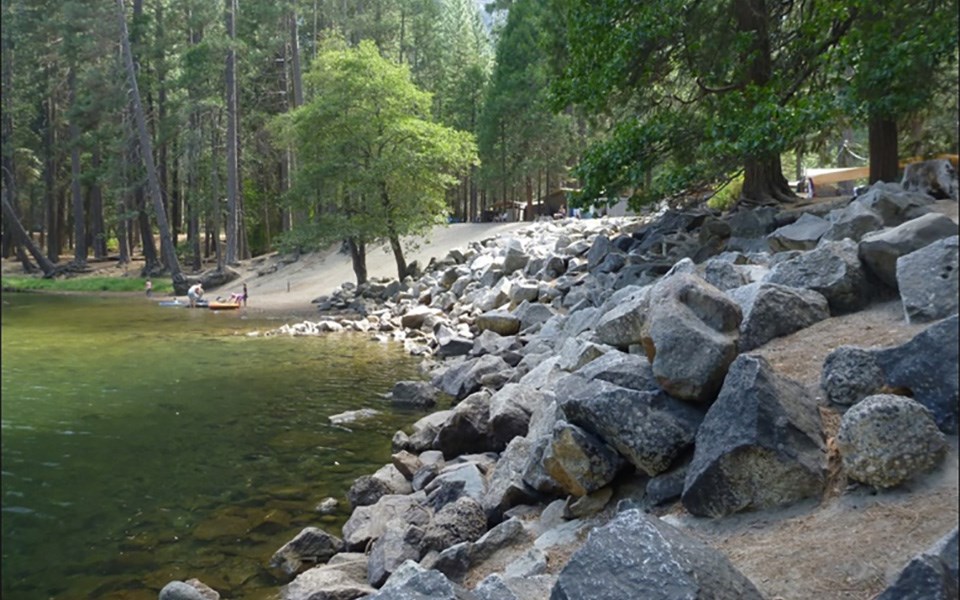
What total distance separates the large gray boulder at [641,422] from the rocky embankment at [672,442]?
0.04 feet

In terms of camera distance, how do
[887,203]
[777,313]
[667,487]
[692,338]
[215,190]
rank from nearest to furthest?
1. [667,487]
2. [692,338]
3. [777,313]
4. [887,203]
5. [215,190]

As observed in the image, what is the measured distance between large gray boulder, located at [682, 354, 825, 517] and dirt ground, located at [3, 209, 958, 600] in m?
0.09

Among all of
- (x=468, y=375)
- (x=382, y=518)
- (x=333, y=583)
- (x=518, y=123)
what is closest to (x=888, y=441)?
(x=333, y=583)

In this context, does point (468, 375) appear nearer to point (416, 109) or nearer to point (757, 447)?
point (757, 447)

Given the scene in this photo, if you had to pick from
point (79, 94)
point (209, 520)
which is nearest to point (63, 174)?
point (79, 94)

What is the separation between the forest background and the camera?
5207 millimetres

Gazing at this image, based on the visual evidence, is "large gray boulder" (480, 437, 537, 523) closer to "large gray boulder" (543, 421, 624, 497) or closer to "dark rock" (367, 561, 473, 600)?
"large gray boulder" (543, 421, 624, 497)

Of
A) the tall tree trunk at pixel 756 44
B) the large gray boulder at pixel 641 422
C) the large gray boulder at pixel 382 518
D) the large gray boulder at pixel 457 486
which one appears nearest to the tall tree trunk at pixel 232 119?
the tall tree trunk at pixel 756 44

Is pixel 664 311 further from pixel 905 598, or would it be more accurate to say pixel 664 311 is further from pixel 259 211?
pixel 259 211

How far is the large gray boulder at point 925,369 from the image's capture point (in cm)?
337

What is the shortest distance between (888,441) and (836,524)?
477mm

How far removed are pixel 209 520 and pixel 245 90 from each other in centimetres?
3731

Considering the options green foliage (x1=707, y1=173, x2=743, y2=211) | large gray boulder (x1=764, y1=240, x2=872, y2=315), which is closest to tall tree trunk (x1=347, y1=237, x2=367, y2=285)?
green foliage (x1=707, y1=173, x2=743, y2=211)

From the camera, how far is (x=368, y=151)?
26.5m
